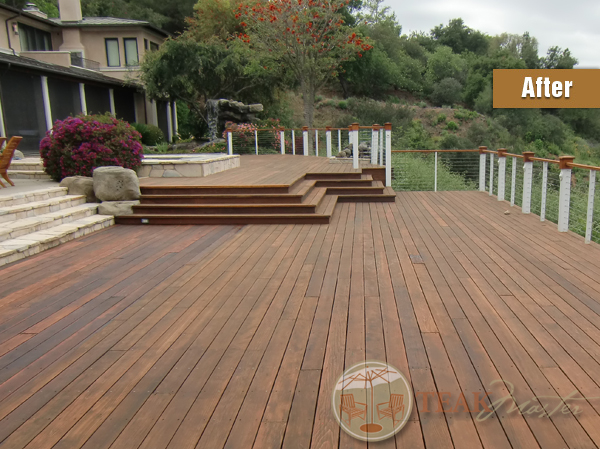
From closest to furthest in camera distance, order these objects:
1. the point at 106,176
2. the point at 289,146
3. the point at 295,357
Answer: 1. the point at 295,357
2. the point at 106,176
3. the point at 289,146

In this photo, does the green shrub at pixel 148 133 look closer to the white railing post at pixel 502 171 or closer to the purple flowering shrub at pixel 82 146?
the purple flowering shrub at pixel 82 146

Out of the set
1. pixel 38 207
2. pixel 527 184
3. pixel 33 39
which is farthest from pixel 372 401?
pixel 33 39

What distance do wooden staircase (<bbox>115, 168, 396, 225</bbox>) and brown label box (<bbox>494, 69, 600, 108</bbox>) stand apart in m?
25.7

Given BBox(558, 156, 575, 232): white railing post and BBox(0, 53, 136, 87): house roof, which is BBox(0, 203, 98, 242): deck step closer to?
BBox(558, 156, 575, 232): white railing post

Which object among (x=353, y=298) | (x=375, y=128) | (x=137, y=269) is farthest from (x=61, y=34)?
(x=353, y=298)

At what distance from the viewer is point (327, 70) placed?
57.9 feet

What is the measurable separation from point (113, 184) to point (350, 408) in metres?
5.73

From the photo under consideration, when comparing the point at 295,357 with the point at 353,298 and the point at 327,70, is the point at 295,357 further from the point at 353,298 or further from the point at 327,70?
the point at 327,70

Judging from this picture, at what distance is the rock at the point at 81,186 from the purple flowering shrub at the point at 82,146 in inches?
16.1

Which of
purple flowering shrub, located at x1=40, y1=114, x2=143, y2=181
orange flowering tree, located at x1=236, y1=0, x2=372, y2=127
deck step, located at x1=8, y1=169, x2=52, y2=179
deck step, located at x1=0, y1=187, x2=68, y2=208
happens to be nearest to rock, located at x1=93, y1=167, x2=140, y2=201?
deck step, located at x1=0, y1=187, x2=68, y2=208

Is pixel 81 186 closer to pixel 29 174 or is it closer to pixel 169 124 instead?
pixel 29 174

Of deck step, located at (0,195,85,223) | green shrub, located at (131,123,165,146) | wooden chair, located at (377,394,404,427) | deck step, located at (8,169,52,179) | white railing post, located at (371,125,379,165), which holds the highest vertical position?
green shrub, located at (131,123,165,146)

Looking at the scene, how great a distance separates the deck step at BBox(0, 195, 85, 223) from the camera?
5.56 meters

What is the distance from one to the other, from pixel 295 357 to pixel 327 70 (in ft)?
53.7
